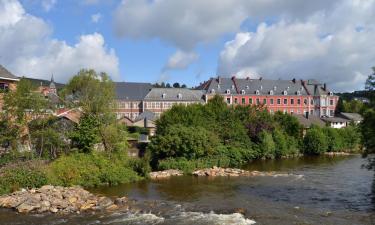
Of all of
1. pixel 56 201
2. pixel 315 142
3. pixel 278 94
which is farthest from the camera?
pixel 278 94

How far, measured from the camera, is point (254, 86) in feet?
319

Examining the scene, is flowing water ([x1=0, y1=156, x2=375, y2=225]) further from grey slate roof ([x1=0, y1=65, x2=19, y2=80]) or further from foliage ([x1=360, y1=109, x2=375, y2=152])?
grey slate roof ([x1=0, y1=65, x2=19, y2=80])

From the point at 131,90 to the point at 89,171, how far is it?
57612 millimetres

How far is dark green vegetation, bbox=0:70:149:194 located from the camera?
1330 inches

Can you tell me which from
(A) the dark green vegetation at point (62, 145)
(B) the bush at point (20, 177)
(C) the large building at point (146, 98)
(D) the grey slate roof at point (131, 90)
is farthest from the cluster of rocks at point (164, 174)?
(D) the grey slate roof at point (131, 90)

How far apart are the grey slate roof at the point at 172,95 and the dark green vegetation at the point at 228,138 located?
113ft

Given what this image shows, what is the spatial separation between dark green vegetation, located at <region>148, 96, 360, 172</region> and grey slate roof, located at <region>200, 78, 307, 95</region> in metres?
33.6

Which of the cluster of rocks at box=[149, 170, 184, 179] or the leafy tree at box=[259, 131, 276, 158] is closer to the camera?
the cluster of rocks at box=[149, 170, 184, 179]

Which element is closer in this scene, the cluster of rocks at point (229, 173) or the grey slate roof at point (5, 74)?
the grey slate roof at point (5, 74)

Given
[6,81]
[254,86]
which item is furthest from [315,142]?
[6,81]

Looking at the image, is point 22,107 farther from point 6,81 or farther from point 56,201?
point 56,201

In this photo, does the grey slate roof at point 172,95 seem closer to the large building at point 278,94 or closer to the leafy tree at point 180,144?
the large building at point 278,94

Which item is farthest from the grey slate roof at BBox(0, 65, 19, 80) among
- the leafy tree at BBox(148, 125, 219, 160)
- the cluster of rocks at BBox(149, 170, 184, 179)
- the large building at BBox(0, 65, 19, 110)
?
the cluster of rocks at BBox(149, 170, 184, 179)

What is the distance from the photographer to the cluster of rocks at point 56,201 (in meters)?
27.3
